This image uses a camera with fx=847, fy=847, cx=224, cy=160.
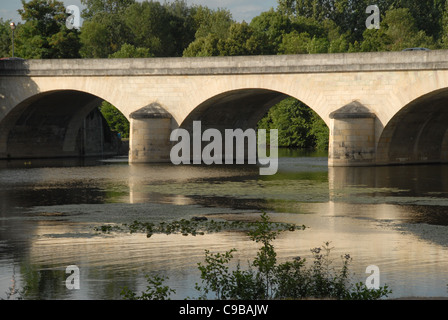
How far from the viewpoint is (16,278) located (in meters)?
12.4

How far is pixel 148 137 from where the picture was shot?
139ft

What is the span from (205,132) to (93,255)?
31.3m

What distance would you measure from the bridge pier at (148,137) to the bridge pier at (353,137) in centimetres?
904

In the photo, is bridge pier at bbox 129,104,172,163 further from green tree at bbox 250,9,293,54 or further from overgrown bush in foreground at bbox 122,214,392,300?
green tree at bbox 250,9,293,54

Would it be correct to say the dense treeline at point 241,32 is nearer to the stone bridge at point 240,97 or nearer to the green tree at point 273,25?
the green tree at point 273,25

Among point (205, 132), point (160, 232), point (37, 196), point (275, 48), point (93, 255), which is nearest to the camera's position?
point (93, 255)

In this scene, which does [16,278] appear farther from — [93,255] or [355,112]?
[355,112]

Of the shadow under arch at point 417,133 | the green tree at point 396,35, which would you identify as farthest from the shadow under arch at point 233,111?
the green tree at point 396,35

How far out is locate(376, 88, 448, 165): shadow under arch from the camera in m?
38.1

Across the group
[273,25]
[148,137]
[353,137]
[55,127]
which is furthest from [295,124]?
[353,137]

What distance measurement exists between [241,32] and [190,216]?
55688 mm
